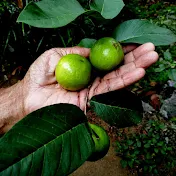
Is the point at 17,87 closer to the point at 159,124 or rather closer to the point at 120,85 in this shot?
the point at 120,85

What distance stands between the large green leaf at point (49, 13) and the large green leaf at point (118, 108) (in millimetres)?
370

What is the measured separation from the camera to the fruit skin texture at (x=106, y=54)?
127 centimetres

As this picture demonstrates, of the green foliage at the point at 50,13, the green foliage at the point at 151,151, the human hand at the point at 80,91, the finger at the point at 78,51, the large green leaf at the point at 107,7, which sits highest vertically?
the green foliage at the point at 50,13

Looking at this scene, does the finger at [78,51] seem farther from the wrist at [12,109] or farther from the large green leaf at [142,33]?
the wrist at [12,109]

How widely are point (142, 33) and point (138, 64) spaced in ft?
0.55

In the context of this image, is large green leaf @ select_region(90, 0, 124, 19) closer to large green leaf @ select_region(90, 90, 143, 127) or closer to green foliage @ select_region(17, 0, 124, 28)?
green foliage @ select_region(17, 0, 124, 28)

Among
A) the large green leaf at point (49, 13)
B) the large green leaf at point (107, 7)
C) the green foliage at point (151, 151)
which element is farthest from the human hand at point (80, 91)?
the green foliage at point (151, 151)

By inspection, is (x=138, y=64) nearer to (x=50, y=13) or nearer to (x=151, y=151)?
(x=50, y=13)

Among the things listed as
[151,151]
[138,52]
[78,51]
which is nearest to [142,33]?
[138,52]

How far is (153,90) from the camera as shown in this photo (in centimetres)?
269

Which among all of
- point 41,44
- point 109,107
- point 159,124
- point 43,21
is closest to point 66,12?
point 43,21

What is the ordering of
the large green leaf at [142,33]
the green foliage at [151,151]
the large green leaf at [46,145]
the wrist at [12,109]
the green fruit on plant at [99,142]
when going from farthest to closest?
the green foliage at [151,151] < the wrist at [12,109] < the large green leaf at [142,33] < the green fruit on plant at [99,142] < the large green leaf at [46,145]

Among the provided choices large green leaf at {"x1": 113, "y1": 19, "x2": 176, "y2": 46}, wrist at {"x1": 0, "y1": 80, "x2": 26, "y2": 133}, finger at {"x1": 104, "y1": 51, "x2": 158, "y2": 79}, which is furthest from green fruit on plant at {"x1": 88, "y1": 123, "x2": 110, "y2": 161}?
wrist at {"x1": 0, "y1": 80, "x2": 26, "y2": 133}

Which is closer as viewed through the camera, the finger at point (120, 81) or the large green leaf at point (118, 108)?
the large green leaf at point (118, 108)
